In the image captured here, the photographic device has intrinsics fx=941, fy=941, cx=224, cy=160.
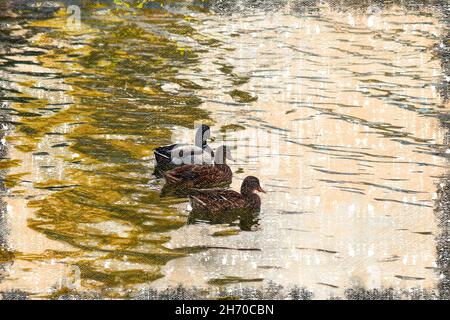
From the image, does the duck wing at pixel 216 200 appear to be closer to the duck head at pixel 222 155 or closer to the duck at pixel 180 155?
the duck at pixel 180 155

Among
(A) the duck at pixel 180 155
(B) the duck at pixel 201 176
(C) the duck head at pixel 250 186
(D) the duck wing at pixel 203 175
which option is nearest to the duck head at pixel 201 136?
(A) the duck at pixel 180 155

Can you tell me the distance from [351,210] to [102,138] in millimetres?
5331

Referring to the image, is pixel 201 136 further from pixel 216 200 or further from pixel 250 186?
pixel 216 200

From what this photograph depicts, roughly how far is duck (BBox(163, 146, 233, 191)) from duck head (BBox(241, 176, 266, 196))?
120 centimetres

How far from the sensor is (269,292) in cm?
1088

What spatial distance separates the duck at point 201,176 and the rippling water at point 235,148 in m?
0.27

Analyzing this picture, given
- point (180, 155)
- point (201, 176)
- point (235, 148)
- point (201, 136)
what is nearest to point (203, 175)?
point (201, 176)

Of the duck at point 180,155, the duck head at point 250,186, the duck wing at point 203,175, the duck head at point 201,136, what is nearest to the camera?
the duck head at point 250,186

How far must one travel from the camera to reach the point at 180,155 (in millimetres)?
15227

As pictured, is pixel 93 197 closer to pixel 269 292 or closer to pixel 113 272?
pixel 113 272

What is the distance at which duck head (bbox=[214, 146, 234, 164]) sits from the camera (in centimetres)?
1527

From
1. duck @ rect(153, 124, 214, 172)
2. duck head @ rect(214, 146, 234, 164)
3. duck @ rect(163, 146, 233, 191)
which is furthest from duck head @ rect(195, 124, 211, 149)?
duck @ rect(163, 146, 233, 191)

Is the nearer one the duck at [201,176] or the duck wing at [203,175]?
the duck at [201,176]

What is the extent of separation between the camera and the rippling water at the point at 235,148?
11742mm
